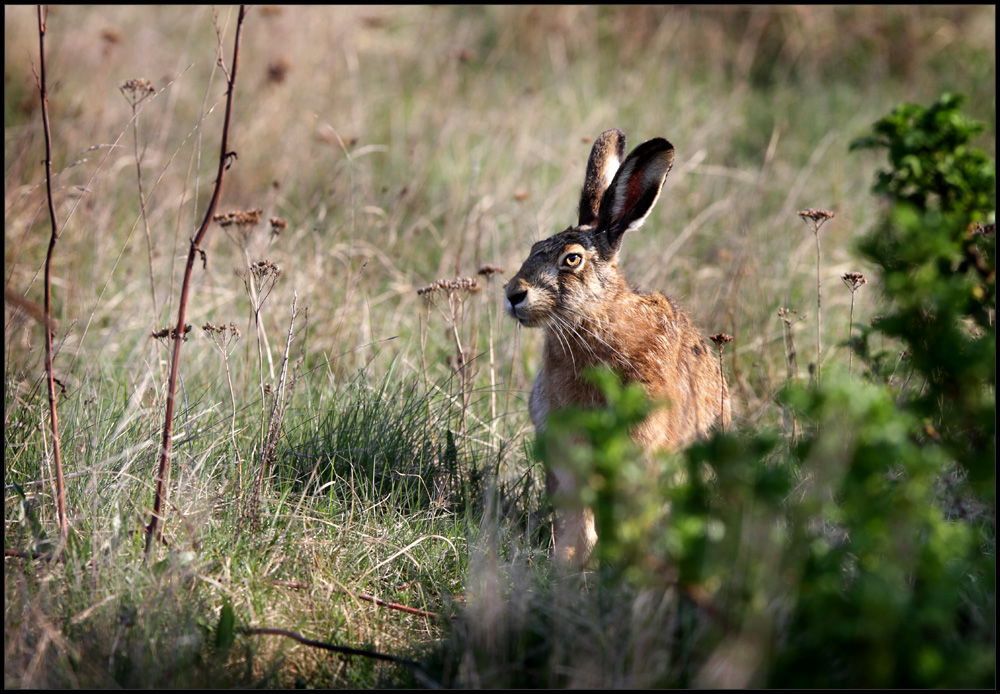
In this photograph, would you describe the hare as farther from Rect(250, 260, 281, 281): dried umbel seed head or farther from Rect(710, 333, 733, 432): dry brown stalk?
Rect(250, 260, 281, 281): dried umbel seed head

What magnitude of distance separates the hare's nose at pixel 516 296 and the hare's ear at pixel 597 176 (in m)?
0.82

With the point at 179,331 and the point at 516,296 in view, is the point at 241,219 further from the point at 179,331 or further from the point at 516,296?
the point at 516,296

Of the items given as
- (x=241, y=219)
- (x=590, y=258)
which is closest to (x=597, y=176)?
(x=590, y=258)

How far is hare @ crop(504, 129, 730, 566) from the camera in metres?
3.95

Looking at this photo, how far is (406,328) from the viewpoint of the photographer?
18.1 feet

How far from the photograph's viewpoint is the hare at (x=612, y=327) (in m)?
3.95

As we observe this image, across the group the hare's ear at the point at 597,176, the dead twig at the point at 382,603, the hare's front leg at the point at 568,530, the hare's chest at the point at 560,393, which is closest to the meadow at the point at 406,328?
the dead twig at the point at 382,603

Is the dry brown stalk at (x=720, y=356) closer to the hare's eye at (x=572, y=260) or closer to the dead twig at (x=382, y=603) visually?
the hare's eye at (x=572, y=260)

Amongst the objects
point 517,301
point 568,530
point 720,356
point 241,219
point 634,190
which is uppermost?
point 634,190

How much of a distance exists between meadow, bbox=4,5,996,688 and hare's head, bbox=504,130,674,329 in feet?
1.12

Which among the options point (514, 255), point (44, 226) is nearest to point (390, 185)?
point (514, 255)

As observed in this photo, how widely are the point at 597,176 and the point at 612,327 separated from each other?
2.86 ft

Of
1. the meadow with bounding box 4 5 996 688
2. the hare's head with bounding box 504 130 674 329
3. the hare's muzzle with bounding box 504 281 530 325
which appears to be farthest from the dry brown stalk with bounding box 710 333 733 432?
the hare's muzzle with bounding box 504 281 530 325

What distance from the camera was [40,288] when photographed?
18.0ft
